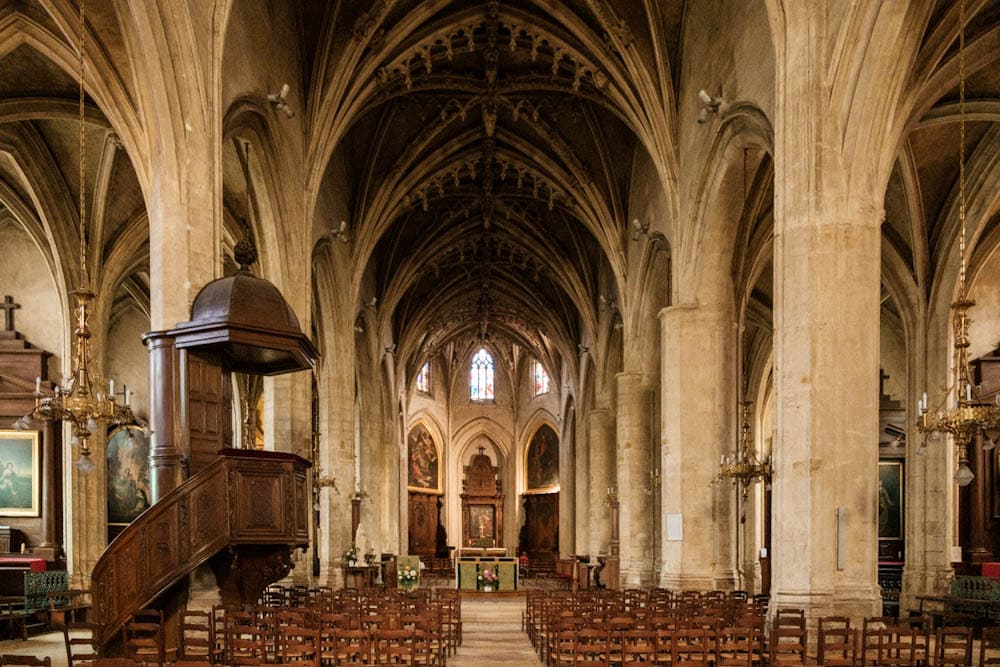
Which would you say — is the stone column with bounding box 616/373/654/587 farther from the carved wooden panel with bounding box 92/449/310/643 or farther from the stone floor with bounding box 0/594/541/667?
the carved wooden panel with bounding box 92/449/310/643

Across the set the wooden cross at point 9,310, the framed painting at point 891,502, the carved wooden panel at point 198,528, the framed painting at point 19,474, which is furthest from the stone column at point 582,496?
the carved wooden panel at point 198,528

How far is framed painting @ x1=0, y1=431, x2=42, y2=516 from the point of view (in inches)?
883

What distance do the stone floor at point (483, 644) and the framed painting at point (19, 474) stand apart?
506 centimetres

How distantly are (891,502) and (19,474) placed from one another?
2223cm

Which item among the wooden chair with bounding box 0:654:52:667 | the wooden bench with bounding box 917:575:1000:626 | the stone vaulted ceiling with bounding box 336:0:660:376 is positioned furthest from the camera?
the stone vaulted ceiling with bounding box 336:0:660:376

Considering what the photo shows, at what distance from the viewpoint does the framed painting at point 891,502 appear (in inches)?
1003

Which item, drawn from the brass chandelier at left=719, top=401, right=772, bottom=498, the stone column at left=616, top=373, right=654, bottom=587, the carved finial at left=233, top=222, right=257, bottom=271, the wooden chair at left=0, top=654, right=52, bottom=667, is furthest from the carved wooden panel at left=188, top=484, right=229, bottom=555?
the stone column at left=616, top=373, right=654, bottom=587

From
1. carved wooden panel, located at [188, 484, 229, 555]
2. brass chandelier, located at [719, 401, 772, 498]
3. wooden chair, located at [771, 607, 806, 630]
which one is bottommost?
wooden chair, located at [771, 607, 806, 630]

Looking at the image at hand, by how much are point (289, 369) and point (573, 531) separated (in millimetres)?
32843

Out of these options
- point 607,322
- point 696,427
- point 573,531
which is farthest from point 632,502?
point 573,531

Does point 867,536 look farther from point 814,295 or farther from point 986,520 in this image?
point 986,520

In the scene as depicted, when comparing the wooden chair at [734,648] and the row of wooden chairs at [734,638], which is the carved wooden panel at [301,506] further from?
the wooden chair at [734,648]

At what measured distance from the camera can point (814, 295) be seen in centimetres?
1217

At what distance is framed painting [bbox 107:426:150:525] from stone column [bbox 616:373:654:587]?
14268 mm
